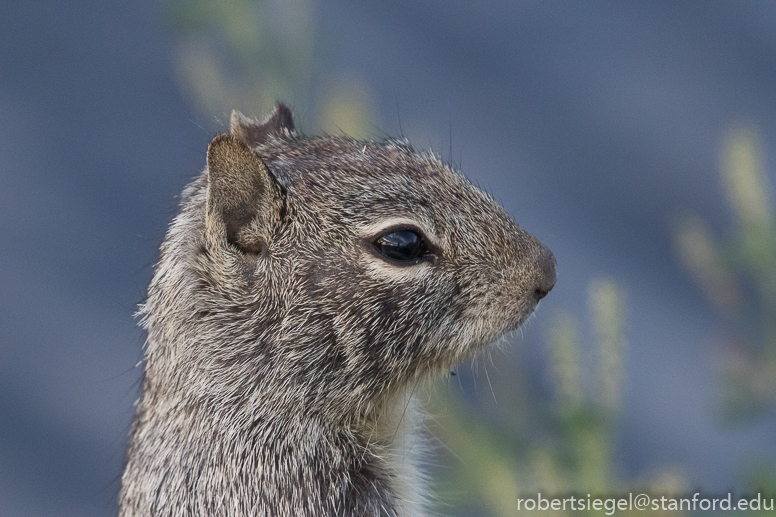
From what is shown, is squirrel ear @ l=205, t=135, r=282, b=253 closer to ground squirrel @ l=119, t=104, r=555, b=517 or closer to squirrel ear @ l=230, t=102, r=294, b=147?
ground squirrel @ l=119, t=104, r=555, b=517

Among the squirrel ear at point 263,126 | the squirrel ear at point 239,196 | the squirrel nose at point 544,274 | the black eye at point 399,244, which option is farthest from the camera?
the squirrel ear at point 263,126

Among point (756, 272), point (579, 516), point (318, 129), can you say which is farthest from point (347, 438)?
point (756, 272)

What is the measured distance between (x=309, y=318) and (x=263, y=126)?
853 millimetres

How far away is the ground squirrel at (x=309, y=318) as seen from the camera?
2205 millimetres

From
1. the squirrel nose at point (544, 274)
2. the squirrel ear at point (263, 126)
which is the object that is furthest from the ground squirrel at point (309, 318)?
the squirrel ear at point (263, 126)

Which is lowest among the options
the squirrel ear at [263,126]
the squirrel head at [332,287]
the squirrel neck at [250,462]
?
the squirrel neck at [250,462]

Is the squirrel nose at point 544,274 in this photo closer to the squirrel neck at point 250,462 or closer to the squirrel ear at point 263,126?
the squirrel neck at point 250,462

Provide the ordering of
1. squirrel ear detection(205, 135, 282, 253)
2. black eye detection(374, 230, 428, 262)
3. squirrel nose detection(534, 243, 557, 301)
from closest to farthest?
squirrel ear detection(205, 135, 282, 253)
black eye detection(374, 230, 428, 262)
squirrel nose detection(534, 243, 557, 301)

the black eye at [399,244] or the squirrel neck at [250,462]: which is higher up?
the black eye at [399,244]

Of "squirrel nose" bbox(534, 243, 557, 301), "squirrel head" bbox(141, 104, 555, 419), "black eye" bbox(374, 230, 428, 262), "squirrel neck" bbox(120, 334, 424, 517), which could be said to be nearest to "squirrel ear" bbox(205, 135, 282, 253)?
"squirrel head" bbox(141, 104, 555, 419)

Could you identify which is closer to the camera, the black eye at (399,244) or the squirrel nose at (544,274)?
the black eye at (399,244)

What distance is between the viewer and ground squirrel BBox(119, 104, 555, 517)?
2205 mm

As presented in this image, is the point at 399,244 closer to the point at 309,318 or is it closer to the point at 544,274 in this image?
the point at 309,318

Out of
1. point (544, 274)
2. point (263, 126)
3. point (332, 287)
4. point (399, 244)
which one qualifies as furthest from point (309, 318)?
point (263, 126)
